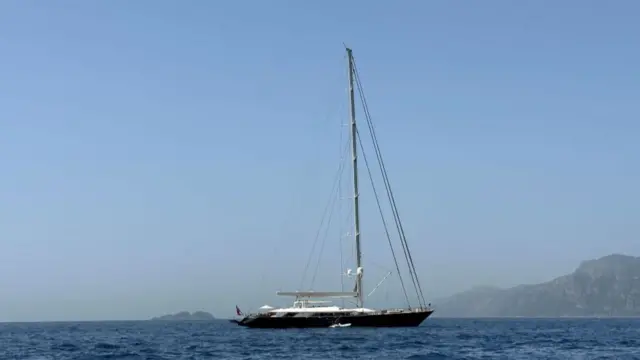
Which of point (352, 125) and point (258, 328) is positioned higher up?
point (352, 125)

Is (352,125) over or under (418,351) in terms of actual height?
over

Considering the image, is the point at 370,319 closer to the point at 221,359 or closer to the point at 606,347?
the point at 606,347

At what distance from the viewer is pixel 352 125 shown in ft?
348

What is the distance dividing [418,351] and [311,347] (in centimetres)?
945

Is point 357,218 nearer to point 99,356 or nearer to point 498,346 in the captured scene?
point 498,346

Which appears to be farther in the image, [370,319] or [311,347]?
[370,319]

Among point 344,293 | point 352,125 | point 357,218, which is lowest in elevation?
point 344,293

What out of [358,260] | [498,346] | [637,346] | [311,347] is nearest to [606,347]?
[637,346]

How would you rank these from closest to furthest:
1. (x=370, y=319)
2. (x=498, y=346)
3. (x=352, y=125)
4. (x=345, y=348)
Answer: (x=345, y=348) < (x=498, y=346) < (x=370, y=319) < (x=352, y=125)

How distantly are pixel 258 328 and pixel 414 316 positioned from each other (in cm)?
2035

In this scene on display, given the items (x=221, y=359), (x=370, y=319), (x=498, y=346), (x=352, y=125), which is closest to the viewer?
(x=221, y=359)

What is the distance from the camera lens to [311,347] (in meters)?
70.1

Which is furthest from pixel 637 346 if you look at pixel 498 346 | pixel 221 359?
pixel 221 359

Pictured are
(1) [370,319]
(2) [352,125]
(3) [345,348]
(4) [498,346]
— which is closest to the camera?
(3) [345,348]
